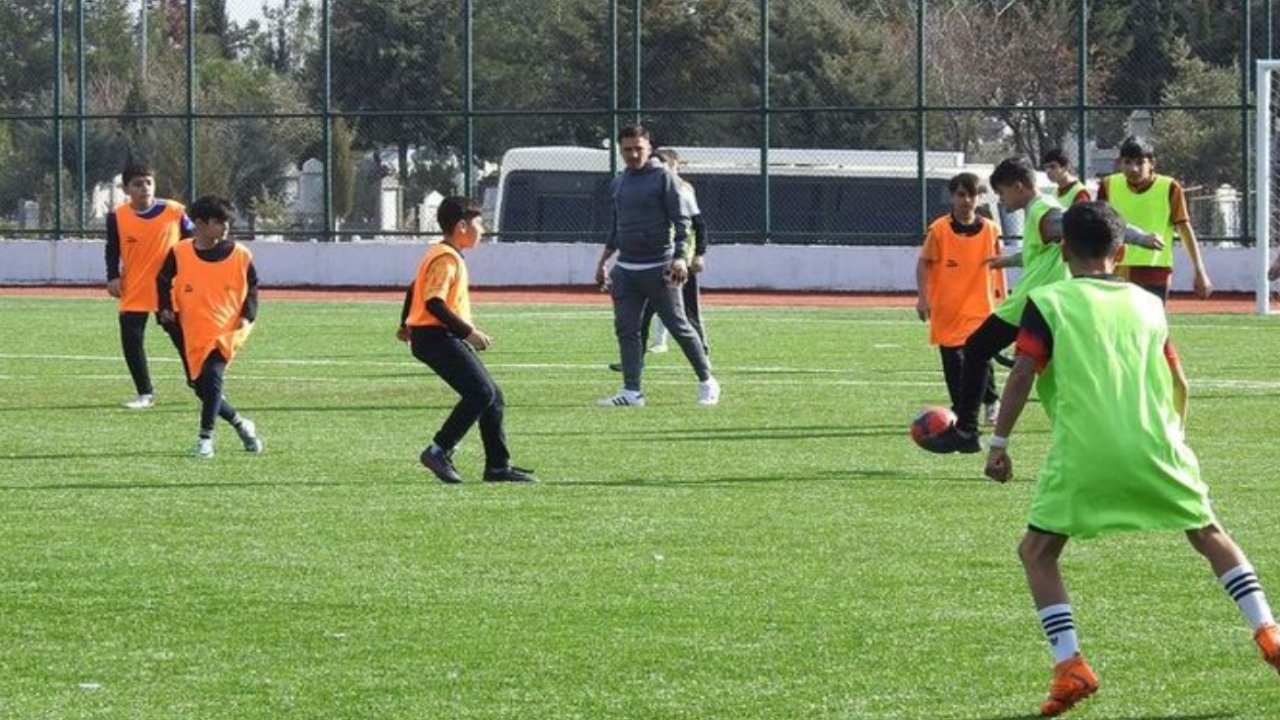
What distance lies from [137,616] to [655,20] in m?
35.4

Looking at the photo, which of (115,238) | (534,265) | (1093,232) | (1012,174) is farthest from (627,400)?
(534,265)

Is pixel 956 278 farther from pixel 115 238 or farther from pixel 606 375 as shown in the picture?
pixel 115 238

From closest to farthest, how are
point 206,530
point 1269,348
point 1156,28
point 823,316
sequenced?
point 206,530
point 1269,348
point 823,316
point 1156,28

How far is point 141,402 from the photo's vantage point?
1838cm

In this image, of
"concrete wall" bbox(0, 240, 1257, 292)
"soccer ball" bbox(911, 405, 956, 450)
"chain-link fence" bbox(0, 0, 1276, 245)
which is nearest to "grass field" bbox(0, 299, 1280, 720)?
"soccer ball" bbox(911, 405, 956, 450)

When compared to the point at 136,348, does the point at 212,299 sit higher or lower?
higher

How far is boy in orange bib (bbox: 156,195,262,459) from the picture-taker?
49.2ft

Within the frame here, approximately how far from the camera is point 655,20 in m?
44.0

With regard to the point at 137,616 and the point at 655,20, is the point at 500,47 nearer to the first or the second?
the point at 655,20

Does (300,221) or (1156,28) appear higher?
(1156,28)

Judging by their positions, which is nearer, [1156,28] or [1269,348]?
[1269,348]

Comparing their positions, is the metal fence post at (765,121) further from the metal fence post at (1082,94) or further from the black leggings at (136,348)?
the black leggings at (136,348)

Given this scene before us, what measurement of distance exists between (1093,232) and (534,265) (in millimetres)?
31300

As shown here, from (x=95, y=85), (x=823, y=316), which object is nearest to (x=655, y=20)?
(x=823, y=316)
